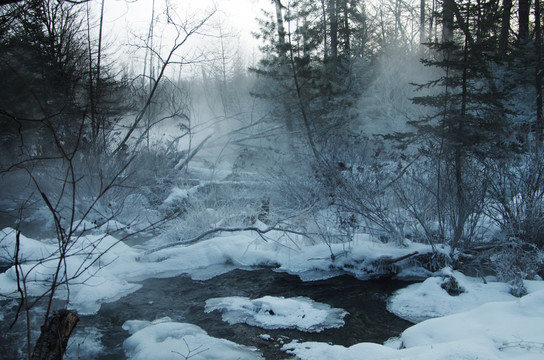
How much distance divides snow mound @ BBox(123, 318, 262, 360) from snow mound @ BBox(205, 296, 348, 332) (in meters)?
0.66

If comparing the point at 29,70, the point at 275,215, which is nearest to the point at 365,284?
the point at 275,215

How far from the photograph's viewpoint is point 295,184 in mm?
10141

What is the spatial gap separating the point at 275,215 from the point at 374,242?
2.40 metres

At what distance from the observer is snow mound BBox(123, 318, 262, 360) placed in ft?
13.8

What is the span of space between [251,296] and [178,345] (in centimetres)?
205

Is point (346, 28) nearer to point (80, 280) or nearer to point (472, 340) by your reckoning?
point (80, 280)

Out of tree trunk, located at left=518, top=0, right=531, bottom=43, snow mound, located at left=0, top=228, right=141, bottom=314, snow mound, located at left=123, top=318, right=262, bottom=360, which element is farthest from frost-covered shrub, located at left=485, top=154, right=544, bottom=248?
tree trunk, located at left=518, top=0, right=531, bottom=43

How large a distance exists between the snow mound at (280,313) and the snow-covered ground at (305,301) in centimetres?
2

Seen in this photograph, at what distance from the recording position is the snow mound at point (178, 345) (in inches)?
165

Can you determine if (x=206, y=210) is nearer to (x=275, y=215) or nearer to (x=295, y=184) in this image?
(x=275, y=215)

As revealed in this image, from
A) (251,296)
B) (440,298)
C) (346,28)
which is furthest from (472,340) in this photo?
(346,28)

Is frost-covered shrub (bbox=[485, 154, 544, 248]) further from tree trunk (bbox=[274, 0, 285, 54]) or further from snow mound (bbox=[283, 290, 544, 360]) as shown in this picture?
tree trunk (bbox=[274, 0, 285, 54])

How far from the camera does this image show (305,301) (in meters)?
6.07

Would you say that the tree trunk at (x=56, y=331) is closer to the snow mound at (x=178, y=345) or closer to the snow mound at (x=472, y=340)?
the snow mound at (x=178, y=345)
